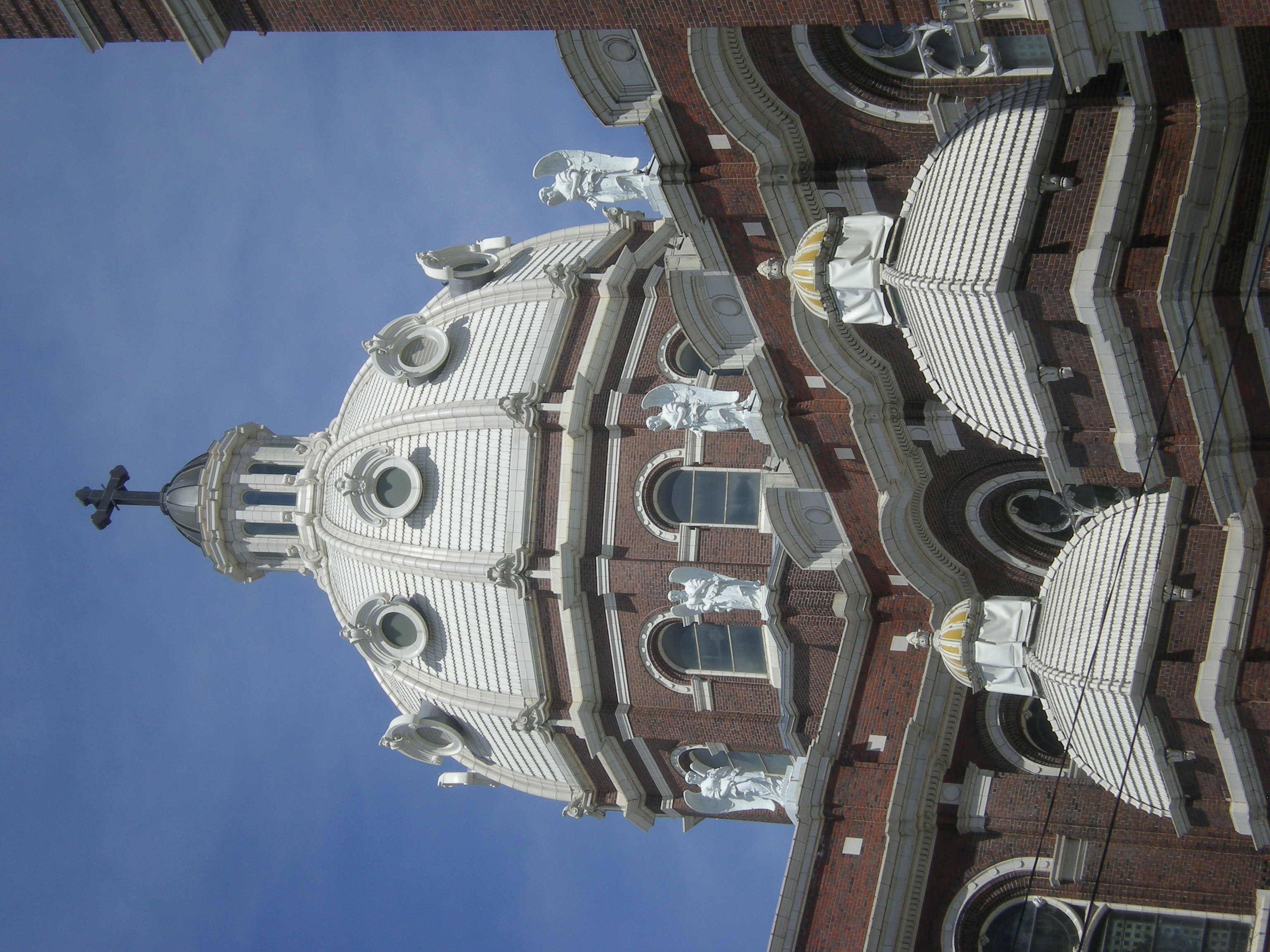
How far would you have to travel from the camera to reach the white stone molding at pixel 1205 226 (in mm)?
16938

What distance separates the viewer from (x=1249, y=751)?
19422mm

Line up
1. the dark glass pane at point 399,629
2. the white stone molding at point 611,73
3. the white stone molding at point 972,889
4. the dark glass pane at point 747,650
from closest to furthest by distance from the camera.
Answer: the white stone molding at point 611,73 → the white stone molding at point 972,889 → the dark glass pane at point 747,650 → the dark glass pane at point 399,629

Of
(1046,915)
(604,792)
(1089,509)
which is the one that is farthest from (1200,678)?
(604,792)

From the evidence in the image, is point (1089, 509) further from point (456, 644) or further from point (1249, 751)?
point (456, 644)

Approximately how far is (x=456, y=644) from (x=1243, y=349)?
2179 cm

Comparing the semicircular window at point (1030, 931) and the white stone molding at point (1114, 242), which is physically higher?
the white stone molding at point (1114, 242)

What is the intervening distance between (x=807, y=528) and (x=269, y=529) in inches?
858

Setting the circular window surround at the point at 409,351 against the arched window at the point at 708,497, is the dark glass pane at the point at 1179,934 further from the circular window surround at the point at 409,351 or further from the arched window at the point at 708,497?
the circular window surround at the point at 409,351

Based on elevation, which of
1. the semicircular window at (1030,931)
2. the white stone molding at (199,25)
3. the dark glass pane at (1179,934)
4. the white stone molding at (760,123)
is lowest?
the semicircular window at (1030,931)

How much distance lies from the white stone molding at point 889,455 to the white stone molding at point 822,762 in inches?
73.7

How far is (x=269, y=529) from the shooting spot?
40906mm

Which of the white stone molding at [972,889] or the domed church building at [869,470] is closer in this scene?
the domed church building at [869,470]

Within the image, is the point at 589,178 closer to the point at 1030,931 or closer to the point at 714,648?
the point at 714,648

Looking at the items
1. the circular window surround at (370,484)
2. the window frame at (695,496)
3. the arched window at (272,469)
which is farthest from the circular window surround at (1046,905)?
the arched window at (272,469)
